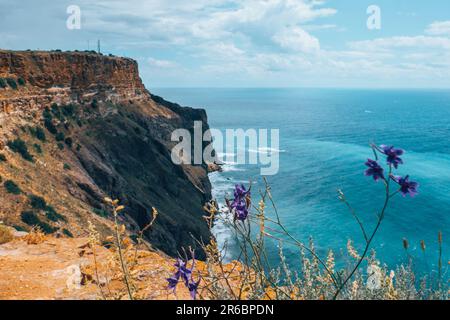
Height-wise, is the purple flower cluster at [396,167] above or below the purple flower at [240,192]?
above

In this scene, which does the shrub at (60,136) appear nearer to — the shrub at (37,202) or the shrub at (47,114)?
the shrub at (47,114)

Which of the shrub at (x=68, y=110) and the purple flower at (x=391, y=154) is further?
the shrub at (x=68, y=110)

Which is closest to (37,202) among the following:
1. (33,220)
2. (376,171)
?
(33,220)

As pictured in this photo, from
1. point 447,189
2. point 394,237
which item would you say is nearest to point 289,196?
point 394,237

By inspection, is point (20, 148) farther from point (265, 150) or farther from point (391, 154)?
point (265, 150)

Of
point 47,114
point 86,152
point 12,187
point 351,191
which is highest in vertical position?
point 47,114

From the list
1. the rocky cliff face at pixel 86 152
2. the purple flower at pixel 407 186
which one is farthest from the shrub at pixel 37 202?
the purple flower at pixel 407 186
